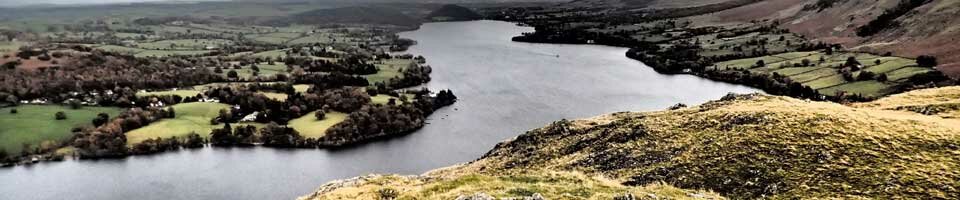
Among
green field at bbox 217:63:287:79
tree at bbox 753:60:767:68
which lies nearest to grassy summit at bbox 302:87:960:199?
tree at bbox 753:60:767:68

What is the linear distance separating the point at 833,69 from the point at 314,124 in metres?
96.1

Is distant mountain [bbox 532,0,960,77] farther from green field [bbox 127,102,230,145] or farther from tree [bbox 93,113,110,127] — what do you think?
tree [bbox 93,113,110,127]

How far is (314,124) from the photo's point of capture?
111m

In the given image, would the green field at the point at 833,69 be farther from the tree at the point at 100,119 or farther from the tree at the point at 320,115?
the tree at the point at 100,119

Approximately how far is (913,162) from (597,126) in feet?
70.8

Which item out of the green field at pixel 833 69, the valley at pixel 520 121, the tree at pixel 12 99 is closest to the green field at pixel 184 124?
the valley at pixel 520 121

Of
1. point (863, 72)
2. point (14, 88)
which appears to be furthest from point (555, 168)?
point (14, 88)

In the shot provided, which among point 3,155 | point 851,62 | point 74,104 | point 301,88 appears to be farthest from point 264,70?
point 851,62

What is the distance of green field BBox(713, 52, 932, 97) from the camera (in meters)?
103

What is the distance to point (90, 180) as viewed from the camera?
8650cm

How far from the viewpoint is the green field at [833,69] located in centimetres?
10262

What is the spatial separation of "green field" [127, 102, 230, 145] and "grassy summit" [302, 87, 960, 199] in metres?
82.4

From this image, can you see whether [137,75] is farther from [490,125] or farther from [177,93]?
[490,125]

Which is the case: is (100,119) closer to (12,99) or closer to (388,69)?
(12,99)
